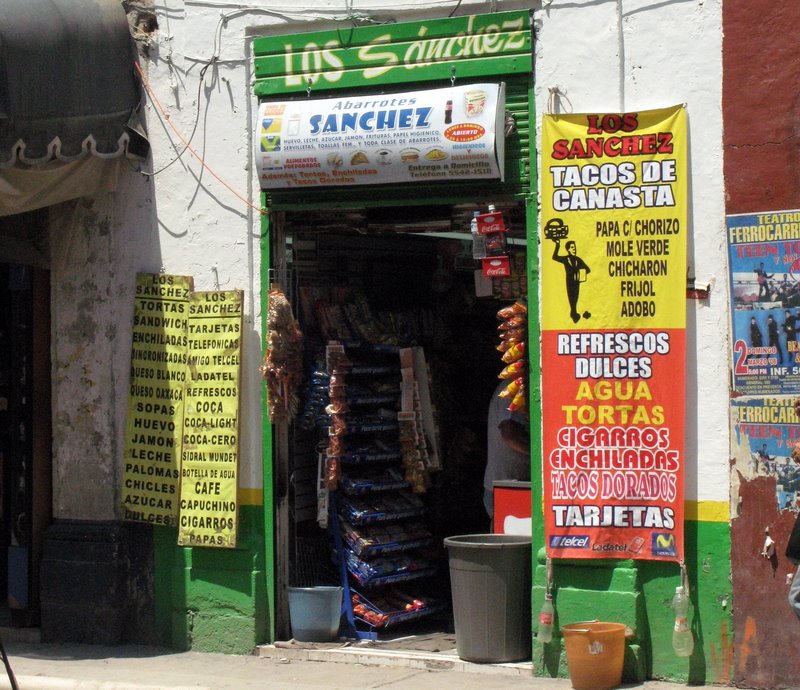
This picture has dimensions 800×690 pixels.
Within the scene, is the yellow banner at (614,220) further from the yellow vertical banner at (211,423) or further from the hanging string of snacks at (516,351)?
the yellow vertical banner at (211,423)

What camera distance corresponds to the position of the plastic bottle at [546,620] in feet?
25.7

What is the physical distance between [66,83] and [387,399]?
128 inches

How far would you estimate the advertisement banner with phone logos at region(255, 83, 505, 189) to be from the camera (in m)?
8.08

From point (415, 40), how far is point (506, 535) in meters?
3.37

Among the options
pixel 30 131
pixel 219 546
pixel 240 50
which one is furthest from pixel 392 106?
pixel 219 546

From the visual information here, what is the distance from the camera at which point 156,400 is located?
30.2 ft

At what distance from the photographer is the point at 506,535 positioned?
851 cm

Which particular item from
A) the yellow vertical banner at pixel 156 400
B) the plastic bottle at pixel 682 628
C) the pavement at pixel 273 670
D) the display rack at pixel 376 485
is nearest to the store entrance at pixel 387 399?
the display rack at pixel 376 485

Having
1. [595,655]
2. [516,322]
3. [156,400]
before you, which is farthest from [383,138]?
[595,655]

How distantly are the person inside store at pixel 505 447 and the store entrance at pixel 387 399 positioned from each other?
2.40 feet

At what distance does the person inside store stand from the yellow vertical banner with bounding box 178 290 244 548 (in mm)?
1807

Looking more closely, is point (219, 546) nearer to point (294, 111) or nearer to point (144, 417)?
point (144, 417)

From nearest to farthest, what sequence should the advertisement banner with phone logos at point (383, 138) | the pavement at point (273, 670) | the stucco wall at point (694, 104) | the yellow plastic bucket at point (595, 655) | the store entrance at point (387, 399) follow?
the yellow plastic bucket at point (595, 655) < the stucco wall at point (694, 104) < the pavement at point (273, 670) < the advertisement banner with phone logos at point (383, 138) < the store entrance at point (387, 399)

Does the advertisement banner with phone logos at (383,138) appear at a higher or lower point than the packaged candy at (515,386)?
higher
